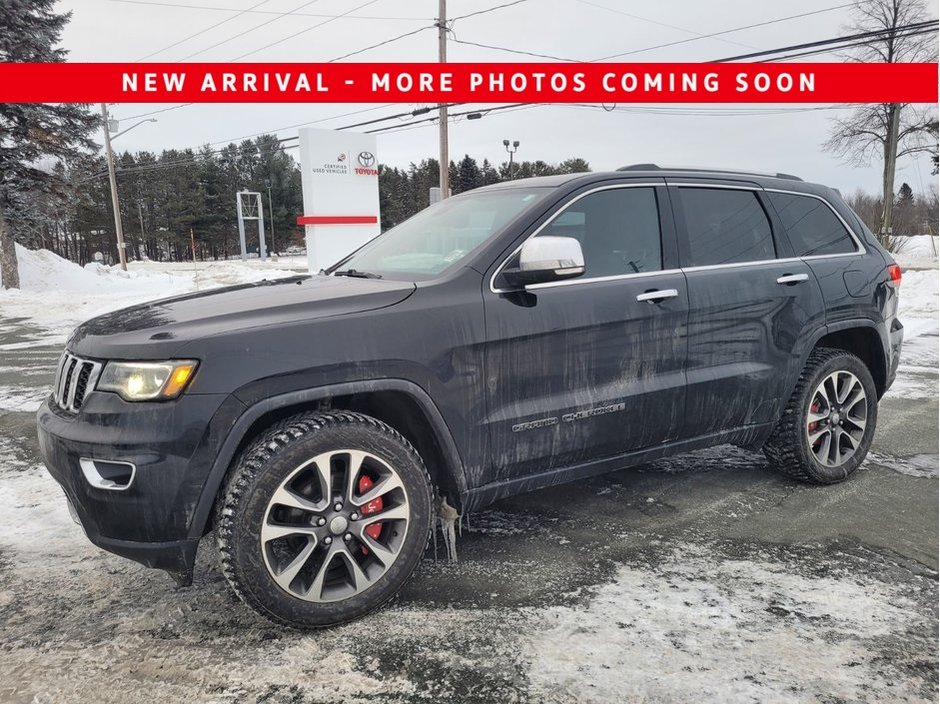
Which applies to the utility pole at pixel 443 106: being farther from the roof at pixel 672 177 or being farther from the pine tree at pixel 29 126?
the roof at pixel 672 177

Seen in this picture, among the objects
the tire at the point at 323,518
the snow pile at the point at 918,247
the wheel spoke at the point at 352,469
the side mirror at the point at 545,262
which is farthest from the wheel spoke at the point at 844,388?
the snow pile at the point at 918,247

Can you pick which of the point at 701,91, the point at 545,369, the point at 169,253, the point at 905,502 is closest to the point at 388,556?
the point at 545,369

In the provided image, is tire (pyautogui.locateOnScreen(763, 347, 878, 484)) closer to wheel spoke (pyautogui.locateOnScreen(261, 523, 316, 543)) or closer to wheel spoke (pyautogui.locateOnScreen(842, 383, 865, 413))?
wheel spoke (pyautogui.locateOnScreen(842, 383, 865, 413))

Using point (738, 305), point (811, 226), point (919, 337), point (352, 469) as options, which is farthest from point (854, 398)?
point (919, 337)

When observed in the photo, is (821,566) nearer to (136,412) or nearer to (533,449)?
(533,449)

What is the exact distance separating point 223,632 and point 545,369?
5.52 ft

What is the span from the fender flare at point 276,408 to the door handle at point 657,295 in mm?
1198

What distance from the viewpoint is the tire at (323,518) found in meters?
2.43

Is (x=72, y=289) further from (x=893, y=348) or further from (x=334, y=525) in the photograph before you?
(x=893, y=348)

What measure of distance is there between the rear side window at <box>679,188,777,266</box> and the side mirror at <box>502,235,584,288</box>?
94 cm

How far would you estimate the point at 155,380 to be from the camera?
235cm

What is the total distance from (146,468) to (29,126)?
24084 millimetres

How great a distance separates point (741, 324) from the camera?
3.61 meters

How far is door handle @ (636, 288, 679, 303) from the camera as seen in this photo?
128 inches
